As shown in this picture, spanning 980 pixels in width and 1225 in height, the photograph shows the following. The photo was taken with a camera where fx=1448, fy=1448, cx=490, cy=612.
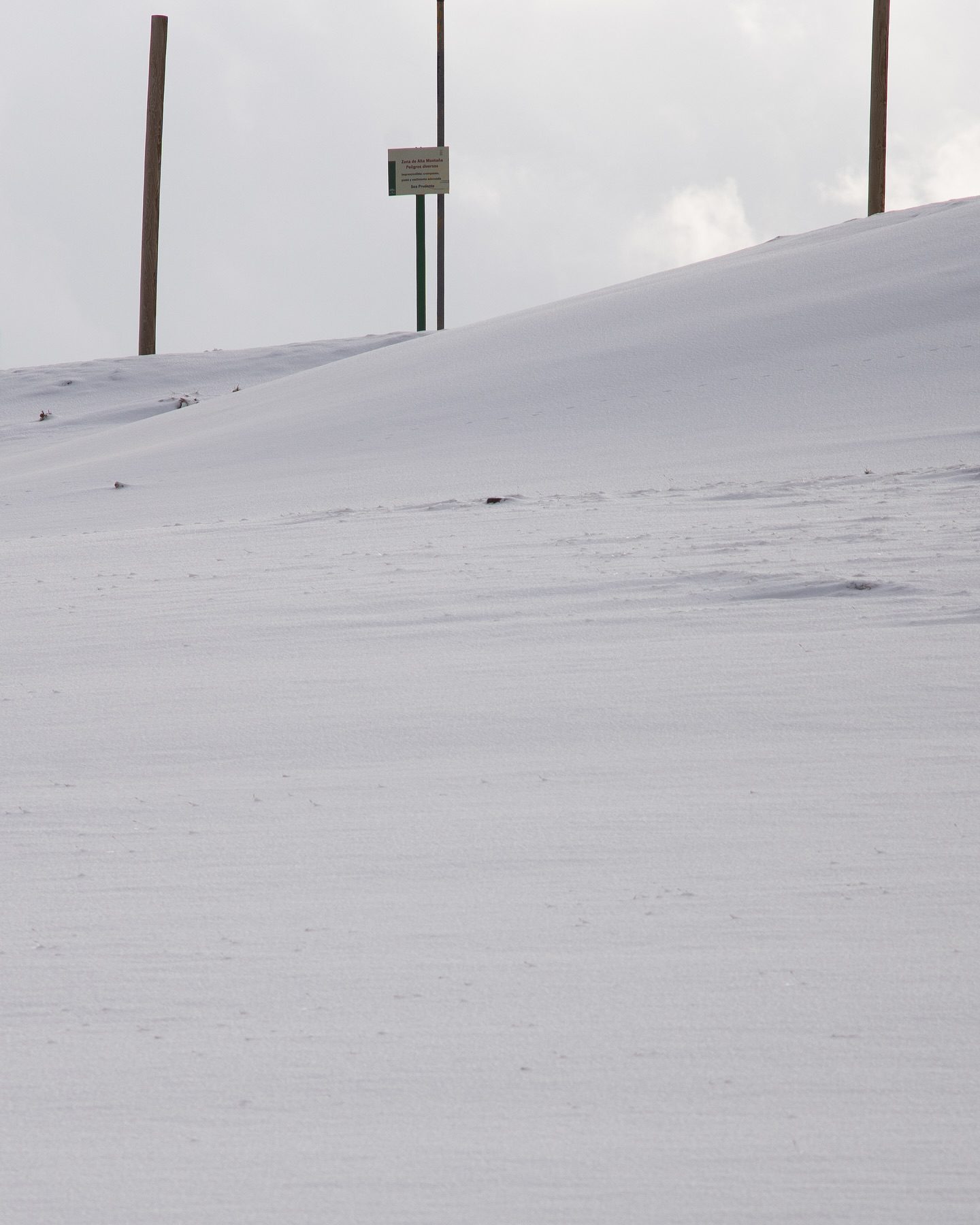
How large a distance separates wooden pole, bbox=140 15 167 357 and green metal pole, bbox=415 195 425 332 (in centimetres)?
308

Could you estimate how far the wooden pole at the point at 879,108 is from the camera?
14406mm

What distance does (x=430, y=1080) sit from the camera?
77.9 inches

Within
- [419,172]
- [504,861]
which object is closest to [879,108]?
[419,172]

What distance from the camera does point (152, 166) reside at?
16.7 m

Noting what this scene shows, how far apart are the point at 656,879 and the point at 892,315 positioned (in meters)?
7.40

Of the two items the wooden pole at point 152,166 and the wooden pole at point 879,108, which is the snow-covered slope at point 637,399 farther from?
the wooden pole at point 152,166

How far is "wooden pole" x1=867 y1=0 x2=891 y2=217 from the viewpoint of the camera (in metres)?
14.4

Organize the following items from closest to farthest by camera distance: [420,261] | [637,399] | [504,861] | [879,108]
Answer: [504,861], [637,399], [879,108], [420,261]

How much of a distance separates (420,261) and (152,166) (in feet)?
11.0

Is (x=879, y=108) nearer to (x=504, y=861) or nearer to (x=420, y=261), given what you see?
(x=420, y=261)

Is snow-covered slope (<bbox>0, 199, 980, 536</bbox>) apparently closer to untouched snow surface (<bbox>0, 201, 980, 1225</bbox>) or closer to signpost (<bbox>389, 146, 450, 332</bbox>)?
untouched snow surface (<bbox>0, 201, 980, 1225</bbox>)

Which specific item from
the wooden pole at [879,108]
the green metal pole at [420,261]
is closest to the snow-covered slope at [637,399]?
the wooden pole at [879,108]

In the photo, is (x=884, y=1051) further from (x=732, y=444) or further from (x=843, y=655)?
(x=732, y=444)

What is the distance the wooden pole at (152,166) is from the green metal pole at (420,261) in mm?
3085
